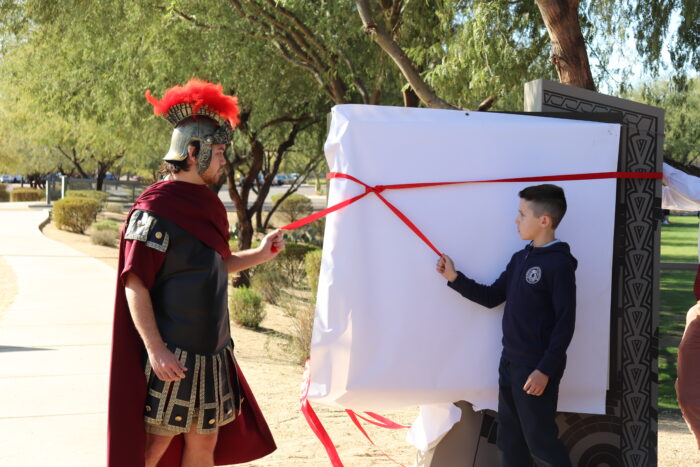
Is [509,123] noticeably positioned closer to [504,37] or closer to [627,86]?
[504,37]

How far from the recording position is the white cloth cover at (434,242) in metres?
3.59

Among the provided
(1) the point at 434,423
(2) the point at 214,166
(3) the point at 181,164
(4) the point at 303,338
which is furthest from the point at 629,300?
(4) the point at 303,338

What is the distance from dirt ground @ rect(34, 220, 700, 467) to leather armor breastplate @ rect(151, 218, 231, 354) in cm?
204

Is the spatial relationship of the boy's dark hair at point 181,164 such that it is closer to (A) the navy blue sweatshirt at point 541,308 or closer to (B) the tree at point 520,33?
(A) the navy blue sweatshirt at point 541,308

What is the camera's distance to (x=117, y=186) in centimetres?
6103

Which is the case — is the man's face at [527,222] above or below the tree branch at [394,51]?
below

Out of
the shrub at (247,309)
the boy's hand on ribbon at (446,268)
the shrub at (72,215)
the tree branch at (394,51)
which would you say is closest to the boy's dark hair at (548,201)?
the boy's hand on ribbon at (446,268)

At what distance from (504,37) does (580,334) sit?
5.21m

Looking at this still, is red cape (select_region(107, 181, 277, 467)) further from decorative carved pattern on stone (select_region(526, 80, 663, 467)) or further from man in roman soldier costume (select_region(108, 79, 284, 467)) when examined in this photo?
decorative carved pattern on stone (select_region(526, 80, 663, 467))

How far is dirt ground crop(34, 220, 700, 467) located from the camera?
17.6ft

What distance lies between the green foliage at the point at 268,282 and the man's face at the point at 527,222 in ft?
38.5

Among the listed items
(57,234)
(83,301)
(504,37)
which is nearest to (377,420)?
(504,37)

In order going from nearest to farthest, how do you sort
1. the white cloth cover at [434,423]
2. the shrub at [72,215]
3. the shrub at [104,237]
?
the white cloth cover at [434,423] < the shrub at [104,237] < the shrub at [72,215]

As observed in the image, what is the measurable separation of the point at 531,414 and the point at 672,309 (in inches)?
509
